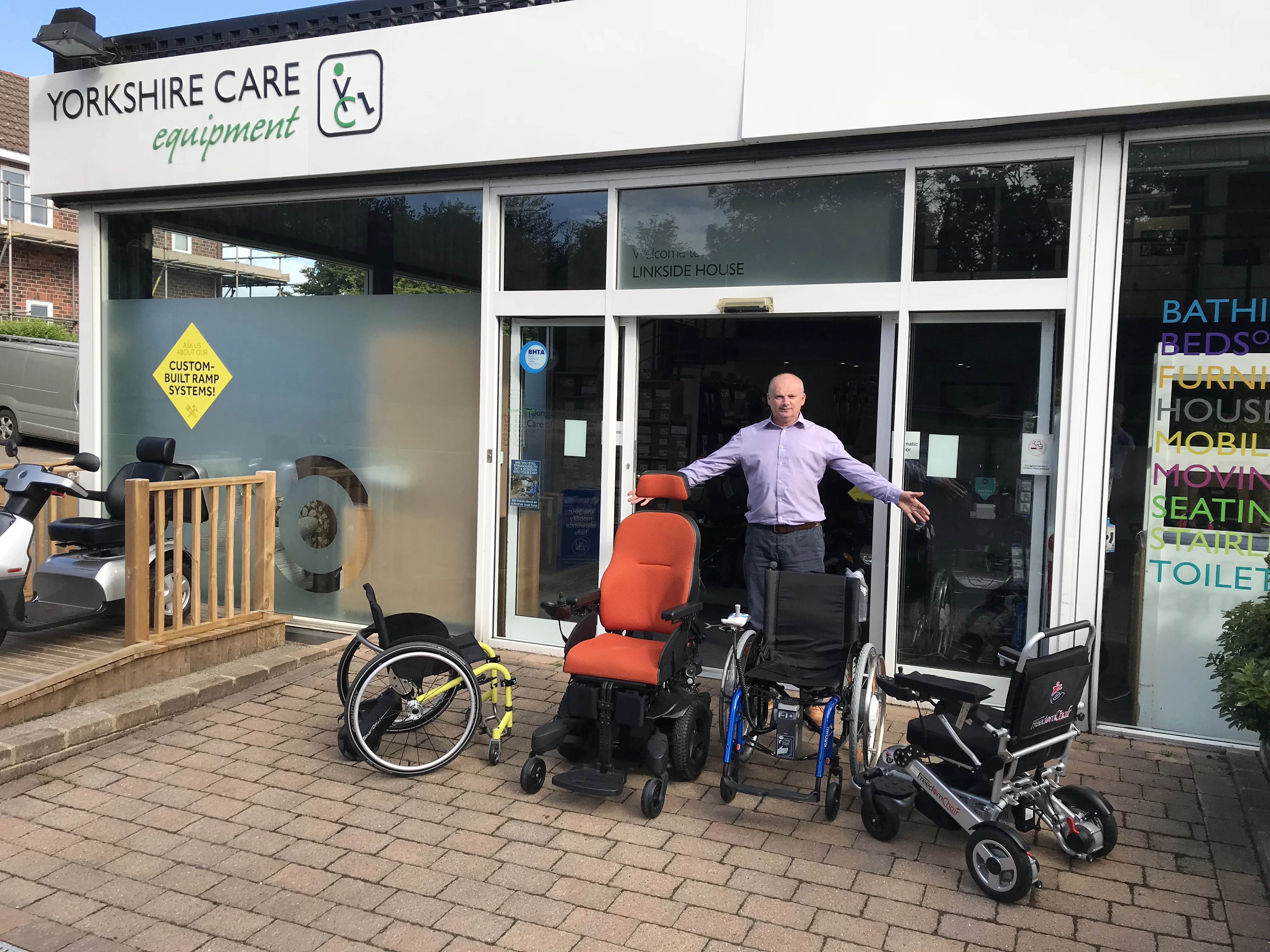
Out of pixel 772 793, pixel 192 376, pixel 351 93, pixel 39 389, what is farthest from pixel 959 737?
pixel 39 389

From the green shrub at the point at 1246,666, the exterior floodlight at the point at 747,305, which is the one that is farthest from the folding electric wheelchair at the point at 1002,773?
the exterior floodlight at the point at 747,305

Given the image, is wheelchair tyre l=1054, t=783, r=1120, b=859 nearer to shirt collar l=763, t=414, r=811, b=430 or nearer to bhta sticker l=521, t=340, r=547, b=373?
shirt collar l=763, t=414, r=811, b=430

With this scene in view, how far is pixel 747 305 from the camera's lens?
5570 millimetres

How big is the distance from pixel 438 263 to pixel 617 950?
472 centimetres

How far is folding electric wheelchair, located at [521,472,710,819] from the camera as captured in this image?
4016mm

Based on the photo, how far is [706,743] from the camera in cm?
441

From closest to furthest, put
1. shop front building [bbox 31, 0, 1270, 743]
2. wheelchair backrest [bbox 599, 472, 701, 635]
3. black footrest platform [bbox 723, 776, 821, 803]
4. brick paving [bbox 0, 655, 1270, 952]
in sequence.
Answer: brick paving [bbox 0, 655, 1270, 952] → black footrest platform [bbox 723, 776, 821, 803] → wheelchair backrest [bbox 599, 472, 701, 635] → shop front building [bbox 31, 0, 1270, 743]

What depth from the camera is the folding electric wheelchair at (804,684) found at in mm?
3928

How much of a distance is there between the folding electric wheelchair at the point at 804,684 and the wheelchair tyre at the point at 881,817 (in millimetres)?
150

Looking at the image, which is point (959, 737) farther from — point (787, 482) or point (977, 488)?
point (977, 488)

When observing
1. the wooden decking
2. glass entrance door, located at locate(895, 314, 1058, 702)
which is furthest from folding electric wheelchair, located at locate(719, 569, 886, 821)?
the wooden decking

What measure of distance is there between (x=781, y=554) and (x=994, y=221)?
2069 mm

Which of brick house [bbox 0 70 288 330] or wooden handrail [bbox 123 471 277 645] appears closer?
wooden handrail [bbox 123 471 277 645]

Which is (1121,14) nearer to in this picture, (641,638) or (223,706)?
(641,638)
